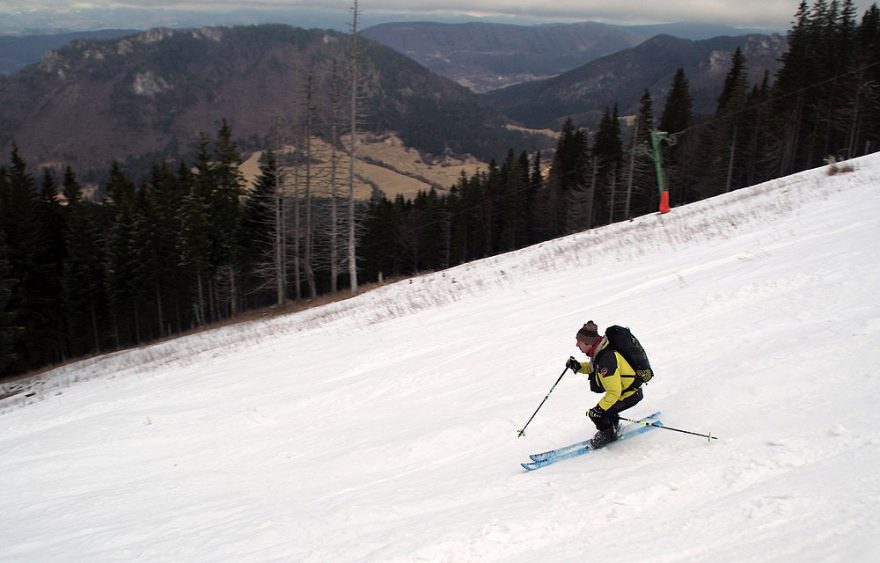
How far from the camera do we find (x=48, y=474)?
33.0 feet

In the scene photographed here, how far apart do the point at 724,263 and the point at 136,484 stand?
1241 centimetres

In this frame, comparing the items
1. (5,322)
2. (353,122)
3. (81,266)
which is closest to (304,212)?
(353,122)

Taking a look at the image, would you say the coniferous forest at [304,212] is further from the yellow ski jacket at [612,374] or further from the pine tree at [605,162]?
the yellow ski jacket at [612,374]

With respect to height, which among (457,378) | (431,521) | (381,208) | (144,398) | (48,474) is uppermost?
(431,521)

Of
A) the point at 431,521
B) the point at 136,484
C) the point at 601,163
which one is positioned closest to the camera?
the point at 431,521

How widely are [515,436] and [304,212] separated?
3465 centimetres

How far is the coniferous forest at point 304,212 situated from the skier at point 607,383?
73.5ft

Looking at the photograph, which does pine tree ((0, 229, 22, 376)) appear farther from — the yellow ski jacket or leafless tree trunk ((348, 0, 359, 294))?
the yellow ski jacket

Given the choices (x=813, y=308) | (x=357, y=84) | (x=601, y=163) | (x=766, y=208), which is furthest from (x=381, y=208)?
(x=813, y=308)

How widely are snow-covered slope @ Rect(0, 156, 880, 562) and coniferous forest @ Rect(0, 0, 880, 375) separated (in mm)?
15334

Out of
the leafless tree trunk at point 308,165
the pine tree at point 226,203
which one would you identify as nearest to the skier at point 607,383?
the leafless tree trunk at point 308,165

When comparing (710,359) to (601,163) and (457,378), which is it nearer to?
(457,378)

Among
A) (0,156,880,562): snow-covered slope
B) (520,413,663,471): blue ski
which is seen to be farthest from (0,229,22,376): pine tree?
(520,413,663,471): blue ski

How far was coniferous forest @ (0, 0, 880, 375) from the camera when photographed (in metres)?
37.7
